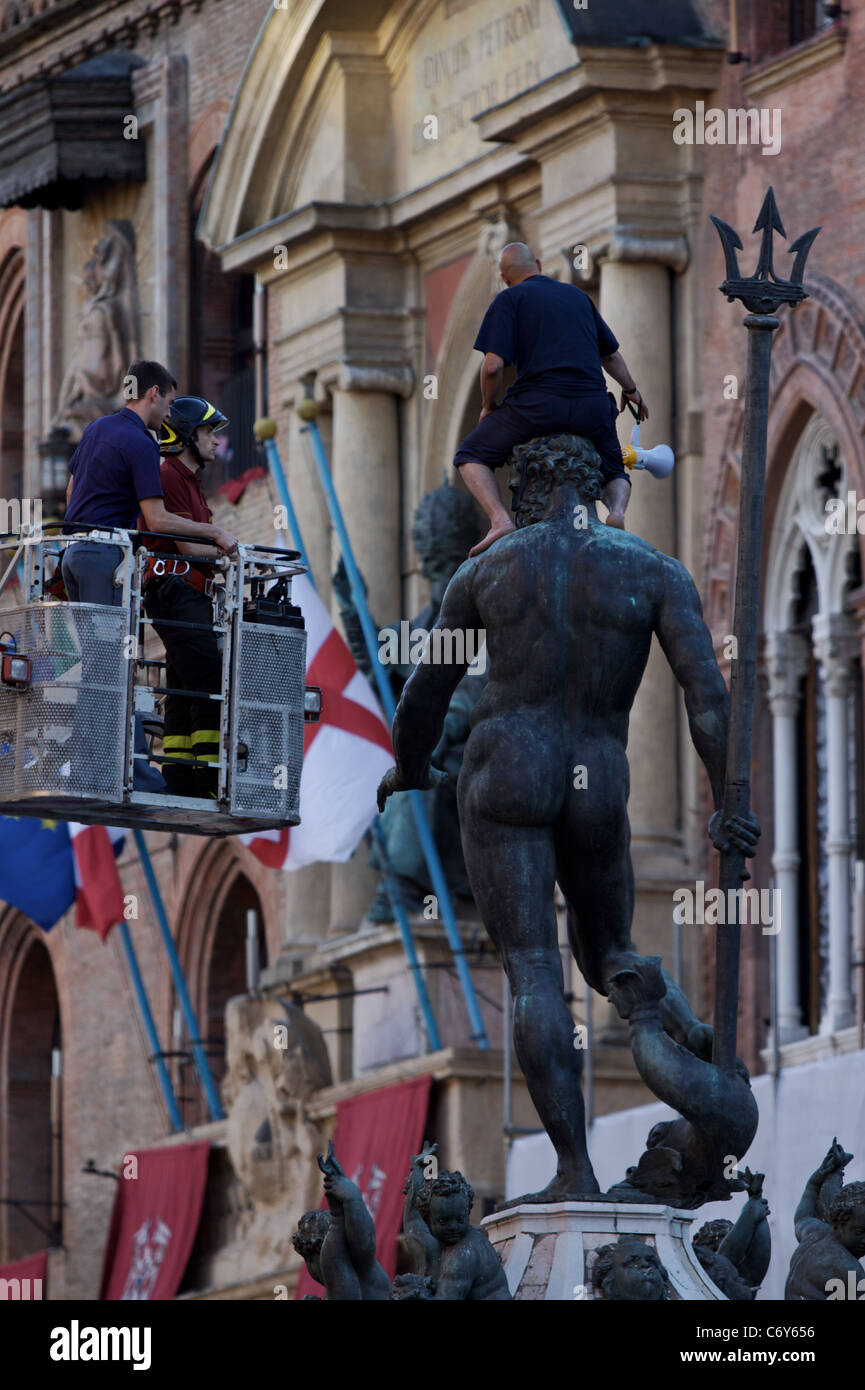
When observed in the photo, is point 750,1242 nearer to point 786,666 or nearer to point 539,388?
point 539,388

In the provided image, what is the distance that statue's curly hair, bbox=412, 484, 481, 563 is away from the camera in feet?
87.9

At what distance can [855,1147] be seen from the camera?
2017cm

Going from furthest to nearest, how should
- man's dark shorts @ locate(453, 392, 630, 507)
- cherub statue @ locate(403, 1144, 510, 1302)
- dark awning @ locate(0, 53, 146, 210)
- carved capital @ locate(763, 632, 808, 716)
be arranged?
dark awning @ locate(0, 53, 146, 210) < carved capital @ locate(763, 632, 808, 716) < man's dark shorts @ locate(453, 392, 630, 507) < cherub statue @ locate(403, 1144, 510, 1302)

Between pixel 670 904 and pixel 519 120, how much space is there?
4.97 m

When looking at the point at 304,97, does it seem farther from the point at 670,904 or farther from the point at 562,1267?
the point at 562,1267

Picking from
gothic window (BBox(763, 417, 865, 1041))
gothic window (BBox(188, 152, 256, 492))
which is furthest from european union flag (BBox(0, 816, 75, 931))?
gothic window (BBox(763, 417, 865, 1041))

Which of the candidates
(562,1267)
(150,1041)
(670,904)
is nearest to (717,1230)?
(562,1267)

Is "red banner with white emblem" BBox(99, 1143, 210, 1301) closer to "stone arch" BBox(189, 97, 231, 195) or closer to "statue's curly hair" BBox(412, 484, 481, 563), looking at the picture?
"statue's curly hair" BBox(412, 484, 481, 563)

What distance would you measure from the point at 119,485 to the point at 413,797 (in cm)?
1228

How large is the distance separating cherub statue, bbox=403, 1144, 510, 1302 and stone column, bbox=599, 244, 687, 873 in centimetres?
1276

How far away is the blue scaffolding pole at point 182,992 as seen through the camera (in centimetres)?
2944

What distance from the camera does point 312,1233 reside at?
11914 mm

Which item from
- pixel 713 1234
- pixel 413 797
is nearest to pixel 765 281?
pixel 713 1234

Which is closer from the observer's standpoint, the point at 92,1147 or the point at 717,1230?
the point at 717,1230
